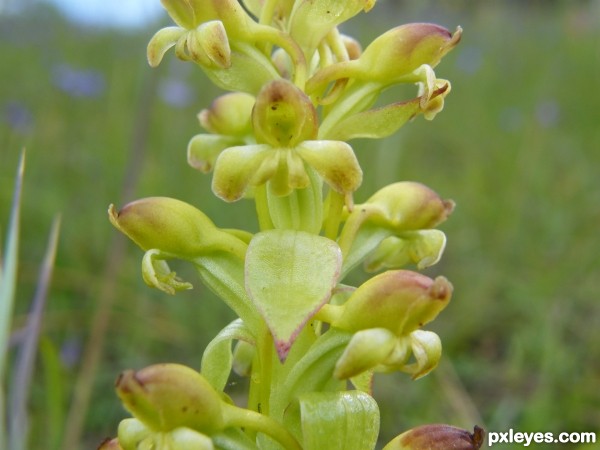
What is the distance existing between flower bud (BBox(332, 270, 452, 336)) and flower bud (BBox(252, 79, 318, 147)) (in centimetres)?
27

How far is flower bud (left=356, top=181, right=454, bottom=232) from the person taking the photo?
4.92 ft

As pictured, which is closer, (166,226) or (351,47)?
(166,226)

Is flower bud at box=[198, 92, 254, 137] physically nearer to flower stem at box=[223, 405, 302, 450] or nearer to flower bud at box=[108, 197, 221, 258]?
flower bud at box=[108, 197, 221, 258]

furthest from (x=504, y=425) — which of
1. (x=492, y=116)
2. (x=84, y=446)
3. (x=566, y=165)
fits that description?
(x=492, y=116)

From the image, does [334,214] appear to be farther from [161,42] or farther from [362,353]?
[161,42]

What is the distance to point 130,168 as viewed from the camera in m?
2.33

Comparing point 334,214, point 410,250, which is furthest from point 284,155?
point 410,250

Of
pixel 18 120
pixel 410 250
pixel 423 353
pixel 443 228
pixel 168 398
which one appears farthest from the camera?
pixel 18 120

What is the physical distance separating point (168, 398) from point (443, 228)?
2.36 m

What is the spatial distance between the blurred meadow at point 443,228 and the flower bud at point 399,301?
74 cm

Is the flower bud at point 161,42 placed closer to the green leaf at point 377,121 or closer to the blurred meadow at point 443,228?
the green leaf at point 377,121

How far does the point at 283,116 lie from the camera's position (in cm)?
130

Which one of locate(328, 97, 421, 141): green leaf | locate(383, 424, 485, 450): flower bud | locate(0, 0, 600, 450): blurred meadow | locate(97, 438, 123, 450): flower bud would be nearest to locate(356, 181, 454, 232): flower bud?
locate(328, 97, 421, 141): green leaf

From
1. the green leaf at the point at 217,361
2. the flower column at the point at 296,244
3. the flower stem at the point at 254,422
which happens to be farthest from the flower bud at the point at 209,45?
the flower stem at the point at 254,422
